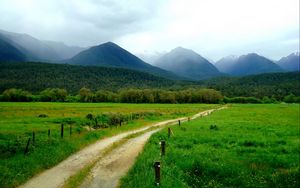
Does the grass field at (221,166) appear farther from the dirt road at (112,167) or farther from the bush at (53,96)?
the bush at (53,96)

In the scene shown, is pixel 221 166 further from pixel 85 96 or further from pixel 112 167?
pixel 85 96

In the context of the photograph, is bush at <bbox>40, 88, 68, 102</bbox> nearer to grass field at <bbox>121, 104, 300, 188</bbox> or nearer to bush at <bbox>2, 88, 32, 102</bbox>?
bush at <bbox>2, 88, 32, 102</bbox>

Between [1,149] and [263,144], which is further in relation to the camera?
[263,144]

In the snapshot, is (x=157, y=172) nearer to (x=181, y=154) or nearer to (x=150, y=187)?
(x=150, y=187)

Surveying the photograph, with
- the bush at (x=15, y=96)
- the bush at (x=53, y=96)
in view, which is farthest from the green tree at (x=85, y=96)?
the bush at (x=15, y=96)

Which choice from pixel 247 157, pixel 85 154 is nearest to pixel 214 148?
pixel 247 157

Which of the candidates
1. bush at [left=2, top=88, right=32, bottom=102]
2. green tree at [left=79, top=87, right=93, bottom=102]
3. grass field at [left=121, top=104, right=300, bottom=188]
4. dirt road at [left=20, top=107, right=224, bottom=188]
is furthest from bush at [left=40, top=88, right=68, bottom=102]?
grass field at [left=121, top=104, right=300, bottom=188]

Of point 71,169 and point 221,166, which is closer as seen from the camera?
point 71,169

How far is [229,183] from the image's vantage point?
805 inches

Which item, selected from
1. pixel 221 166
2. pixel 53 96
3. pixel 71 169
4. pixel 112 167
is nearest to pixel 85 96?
pixel 53 96

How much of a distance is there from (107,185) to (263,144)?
18.1 m

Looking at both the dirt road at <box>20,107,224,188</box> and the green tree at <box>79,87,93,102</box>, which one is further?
the green tree at <box>79,87,93,102</box>

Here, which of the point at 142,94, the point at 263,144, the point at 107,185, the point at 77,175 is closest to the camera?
the point at 107,185

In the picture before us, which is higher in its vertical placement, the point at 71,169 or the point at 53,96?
the point at 53,96
